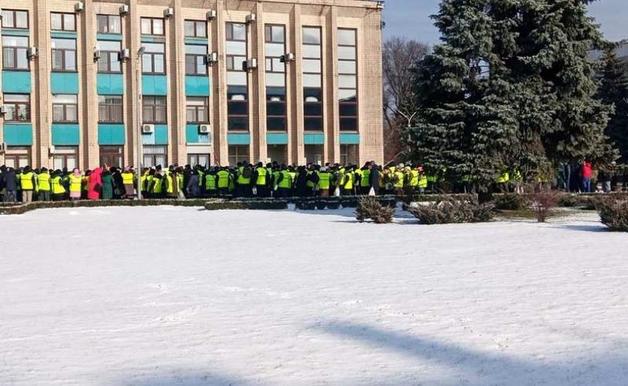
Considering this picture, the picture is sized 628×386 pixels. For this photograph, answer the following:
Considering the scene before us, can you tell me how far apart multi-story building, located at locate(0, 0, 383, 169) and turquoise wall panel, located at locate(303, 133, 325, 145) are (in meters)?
0.06

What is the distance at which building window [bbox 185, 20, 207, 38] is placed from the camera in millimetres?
52562

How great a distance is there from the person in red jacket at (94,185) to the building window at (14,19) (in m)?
17.6

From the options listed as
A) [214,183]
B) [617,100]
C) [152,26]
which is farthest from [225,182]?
[617,100]

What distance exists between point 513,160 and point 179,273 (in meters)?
13.9

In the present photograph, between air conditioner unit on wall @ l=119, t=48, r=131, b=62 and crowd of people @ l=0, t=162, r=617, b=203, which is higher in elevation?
air conditioner unit on wall @ l=119, t=48, r=131, b=62

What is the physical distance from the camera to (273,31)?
54312 millimetres

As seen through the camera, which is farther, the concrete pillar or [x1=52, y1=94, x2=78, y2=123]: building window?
the concrete pillar

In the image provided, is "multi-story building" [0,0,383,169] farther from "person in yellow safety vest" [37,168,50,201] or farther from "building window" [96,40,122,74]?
"person in yellow safety vest" [37,168,50,201]

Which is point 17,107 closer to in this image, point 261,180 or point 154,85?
point 154,85

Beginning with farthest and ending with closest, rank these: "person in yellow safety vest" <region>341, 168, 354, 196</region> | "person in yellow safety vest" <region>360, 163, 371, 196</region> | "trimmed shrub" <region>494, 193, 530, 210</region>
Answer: "person in yellow safety vest" <region>360, 163, 371, 196</region>
"person in yellow safety vest" <region>341, 168, 354, 196</region>
"trimmed shrub" <region>494, 193, 530, 210</region>

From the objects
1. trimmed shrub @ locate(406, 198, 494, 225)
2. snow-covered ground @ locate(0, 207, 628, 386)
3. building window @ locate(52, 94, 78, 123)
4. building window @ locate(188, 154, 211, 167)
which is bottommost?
snow-covered ground @ locate(0, 207, 628, 386)

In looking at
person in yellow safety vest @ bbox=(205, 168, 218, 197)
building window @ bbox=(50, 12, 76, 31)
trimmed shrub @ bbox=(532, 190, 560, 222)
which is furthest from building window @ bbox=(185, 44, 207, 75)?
trimmed shrub @ bbox=(532, 190, 560, 222)

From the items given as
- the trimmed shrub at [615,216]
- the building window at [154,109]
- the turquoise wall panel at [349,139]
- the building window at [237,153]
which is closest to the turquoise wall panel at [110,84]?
the building window at [154,109]

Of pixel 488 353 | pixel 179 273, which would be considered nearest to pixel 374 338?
pixel 488 353
